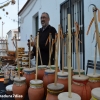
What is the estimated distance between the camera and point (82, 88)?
0.59 m

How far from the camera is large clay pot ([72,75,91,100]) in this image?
59 cm

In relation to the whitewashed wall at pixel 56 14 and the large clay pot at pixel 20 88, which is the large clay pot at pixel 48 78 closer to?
the large clay pot at pixel 20 88

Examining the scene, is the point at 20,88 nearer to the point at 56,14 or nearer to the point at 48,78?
the point at 48,78

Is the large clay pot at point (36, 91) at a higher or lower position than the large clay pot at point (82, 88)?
lower

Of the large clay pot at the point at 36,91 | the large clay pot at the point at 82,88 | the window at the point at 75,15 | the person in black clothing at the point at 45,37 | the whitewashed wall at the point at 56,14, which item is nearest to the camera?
the large clay pot at the point at 82,88

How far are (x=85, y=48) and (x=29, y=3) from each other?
3.57m

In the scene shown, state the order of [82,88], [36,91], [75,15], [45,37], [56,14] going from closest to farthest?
1. [82,88]
2. [36,91]
3. [45,37]
4. [75,15]
5. [56,14]

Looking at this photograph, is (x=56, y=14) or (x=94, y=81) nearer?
(x=94, y=81)

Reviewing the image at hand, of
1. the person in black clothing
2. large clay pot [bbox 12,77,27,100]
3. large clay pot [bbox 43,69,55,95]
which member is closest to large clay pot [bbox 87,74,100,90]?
large clay pot [bbox 43,69,55,95]

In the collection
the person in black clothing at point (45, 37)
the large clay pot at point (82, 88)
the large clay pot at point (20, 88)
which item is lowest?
the large clay pot at point (20, 88)

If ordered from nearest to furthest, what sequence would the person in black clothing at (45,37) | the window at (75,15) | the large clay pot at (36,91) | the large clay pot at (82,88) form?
the large clay pot at (82,88) < the large clay pot at (36,91) < the person in black clothing at (45,37) < the window at (75,15)

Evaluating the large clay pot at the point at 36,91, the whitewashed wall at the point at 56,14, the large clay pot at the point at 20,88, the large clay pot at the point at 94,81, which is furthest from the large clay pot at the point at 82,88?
the whitewashed wall at the point at 56,14

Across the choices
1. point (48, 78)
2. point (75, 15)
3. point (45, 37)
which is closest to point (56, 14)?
point (75, 15)

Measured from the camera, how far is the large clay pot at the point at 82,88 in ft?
1.92
